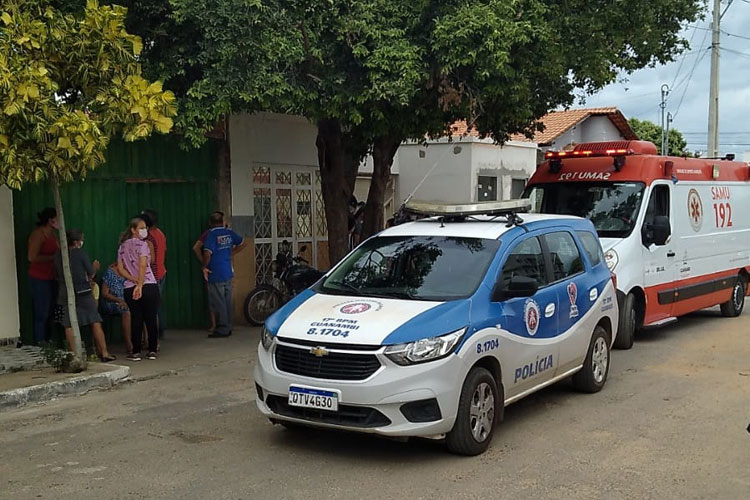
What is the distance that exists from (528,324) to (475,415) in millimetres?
998

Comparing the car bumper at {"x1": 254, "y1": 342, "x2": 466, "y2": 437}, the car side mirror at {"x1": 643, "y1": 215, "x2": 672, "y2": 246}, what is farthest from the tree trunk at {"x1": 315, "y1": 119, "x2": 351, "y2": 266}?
the car bumper at {"x1": 254, "y1": 342, "x2": 466, "y2": 437}

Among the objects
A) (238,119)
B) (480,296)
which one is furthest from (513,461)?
(238,119)

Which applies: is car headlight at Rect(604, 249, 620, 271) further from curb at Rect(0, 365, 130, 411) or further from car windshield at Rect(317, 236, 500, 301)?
curb at Rect(0, 365, 130, 411)

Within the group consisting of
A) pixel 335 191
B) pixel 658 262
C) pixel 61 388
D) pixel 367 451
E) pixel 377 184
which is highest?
pixel 377 184

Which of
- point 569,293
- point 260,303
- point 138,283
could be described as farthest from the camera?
point 260,303

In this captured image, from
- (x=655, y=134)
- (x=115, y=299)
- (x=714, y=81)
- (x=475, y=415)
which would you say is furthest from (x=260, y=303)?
(x=655, y=134)

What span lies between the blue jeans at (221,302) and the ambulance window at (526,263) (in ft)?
17.9

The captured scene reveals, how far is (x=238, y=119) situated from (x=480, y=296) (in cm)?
717

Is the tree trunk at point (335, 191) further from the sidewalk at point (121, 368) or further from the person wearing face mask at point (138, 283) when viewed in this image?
the person wearing face mask at point (138, 283)

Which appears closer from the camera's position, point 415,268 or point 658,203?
point 415,268

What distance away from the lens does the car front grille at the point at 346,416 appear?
5195mm

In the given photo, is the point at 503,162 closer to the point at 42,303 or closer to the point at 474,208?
the point at 42,303

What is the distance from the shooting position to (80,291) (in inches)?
336

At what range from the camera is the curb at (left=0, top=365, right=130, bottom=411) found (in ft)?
23.2
